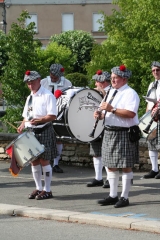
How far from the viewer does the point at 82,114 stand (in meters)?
11.7

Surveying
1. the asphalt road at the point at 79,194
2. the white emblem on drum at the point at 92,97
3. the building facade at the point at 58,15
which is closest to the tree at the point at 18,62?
the asphalt road at the point at 79,194

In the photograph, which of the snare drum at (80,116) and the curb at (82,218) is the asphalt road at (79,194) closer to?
the curb at (82,218)

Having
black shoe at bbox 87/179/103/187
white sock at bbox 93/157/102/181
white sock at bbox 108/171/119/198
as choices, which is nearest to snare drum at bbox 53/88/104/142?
white sock at bbox 93/157/102/181

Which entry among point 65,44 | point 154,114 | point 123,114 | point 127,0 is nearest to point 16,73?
point 154,114

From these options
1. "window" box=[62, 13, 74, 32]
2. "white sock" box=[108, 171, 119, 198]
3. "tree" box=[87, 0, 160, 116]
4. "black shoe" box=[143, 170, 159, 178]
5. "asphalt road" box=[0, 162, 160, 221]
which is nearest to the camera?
"asphalt road" box=[0, 162, 160, 221]

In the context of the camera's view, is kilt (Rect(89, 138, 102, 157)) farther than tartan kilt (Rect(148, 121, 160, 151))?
Yes

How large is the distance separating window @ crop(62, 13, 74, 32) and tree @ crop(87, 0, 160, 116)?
71.4 ft

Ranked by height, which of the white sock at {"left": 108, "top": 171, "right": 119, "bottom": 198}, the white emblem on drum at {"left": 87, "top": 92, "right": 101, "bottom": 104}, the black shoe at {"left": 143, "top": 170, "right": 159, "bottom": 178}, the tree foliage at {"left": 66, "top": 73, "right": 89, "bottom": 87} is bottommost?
the tree foliage at {"left": 66, "top": 73, "right": 89, "bottom": 87}

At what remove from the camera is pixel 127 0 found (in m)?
36.8

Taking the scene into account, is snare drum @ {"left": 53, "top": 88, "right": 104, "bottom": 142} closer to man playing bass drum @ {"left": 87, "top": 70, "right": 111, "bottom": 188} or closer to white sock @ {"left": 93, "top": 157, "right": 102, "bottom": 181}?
man playing bass drum @ {"left": 87, "top": 70, "right": 111, "bottom": 188}

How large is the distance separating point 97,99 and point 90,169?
85.7 inches

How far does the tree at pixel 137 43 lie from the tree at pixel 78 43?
15091 mm

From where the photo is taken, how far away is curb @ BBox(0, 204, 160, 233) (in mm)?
8008

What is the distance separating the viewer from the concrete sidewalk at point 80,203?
8.40 metres
